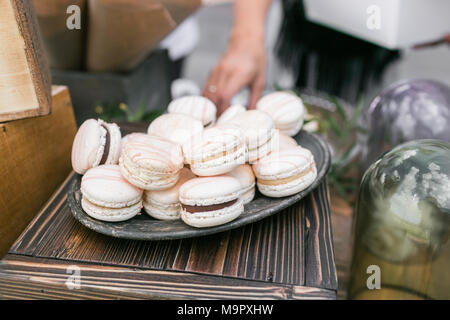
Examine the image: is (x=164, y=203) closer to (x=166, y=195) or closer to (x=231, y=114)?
(x=166, y=195)

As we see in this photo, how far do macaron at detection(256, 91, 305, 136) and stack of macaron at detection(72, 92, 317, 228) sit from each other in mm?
78

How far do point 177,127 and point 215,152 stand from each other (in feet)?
0.39

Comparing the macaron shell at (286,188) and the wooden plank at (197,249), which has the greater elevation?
the macaron shell at (286,188)

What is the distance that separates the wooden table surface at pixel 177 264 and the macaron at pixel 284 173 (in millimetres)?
70

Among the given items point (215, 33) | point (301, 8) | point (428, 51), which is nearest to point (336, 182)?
point (301, 8)

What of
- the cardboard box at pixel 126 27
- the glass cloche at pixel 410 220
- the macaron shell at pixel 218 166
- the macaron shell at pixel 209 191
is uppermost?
the cardboard box at pixel 126 27

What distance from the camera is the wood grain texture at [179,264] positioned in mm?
552

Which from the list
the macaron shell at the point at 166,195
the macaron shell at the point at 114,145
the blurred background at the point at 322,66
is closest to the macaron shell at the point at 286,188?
the macaron shell at the point at 166,195

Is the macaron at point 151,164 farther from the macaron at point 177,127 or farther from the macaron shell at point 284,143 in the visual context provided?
the macaron shell at point 284,143

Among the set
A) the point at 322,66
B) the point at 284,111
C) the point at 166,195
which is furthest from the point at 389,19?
the point at 166,195

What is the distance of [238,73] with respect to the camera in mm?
1078

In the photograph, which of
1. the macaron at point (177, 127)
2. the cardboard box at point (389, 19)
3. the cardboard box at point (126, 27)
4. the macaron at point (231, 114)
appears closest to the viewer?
the macaron at point (177, 127)
